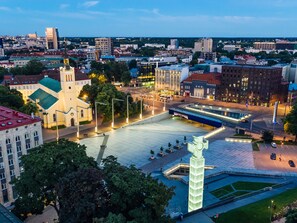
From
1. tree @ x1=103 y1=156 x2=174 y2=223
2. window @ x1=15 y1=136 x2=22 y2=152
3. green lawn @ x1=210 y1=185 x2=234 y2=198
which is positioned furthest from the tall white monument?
window @ x1=15 y1=136 x2=22 y2=152

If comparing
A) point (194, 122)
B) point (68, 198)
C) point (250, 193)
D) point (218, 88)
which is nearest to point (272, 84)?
point (218, 88)

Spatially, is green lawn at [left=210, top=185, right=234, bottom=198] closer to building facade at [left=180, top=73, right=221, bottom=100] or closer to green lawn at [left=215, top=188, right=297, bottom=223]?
green lawn at [left=215, top=188, right=297, bottom=223]

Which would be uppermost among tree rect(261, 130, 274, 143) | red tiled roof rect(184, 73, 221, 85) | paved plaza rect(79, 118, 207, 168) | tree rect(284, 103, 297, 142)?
red tiled roof rect(184, 73, 221, 85)

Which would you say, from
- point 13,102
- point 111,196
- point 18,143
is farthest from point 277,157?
point 13,102

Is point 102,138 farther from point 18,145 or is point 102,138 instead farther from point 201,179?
point 201,179

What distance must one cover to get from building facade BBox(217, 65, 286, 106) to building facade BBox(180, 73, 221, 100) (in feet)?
10.5

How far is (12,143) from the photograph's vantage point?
50031mm

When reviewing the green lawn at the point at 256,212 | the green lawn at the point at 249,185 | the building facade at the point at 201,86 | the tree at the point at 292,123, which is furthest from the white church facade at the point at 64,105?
the building facade at the point at 201,86

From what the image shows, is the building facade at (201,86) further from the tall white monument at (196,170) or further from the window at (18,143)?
the window at (18,143)

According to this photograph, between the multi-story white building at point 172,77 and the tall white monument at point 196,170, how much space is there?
102 metres

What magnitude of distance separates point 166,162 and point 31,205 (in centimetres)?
3322

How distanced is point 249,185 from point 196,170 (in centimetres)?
1506

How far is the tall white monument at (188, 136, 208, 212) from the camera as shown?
39250mm

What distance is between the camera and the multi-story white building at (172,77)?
458 ft
